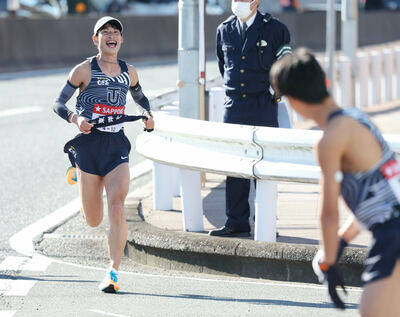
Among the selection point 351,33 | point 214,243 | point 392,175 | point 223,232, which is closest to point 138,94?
point 214,243

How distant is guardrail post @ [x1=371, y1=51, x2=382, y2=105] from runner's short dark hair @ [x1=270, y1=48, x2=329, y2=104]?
51.3 feet

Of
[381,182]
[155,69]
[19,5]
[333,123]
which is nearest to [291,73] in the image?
[333,123]

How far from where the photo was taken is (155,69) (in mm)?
27562

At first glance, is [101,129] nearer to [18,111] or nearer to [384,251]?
[384,251]

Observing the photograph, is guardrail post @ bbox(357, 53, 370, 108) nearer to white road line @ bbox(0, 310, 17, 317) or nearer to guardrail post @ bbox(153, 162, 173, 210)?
guardrail post @ bbox(153, 162, 173, 210)

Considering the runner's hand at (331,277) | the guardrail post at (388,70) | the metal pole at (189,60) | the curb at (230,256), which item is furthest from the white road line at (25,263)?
the guardrail post at (388,70)

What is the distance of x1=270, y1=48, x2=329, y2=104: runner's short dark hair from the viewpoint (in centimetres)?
439

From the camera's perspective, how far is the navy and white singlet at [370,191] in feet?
14.5

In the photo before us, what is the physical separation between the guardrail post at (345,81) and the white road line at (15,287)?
11682mm

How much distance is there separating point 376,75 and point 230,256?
13.1 meters

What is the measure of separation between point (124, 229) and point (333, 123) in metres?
3.15

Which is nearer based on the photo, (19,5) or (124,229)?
(124,229)

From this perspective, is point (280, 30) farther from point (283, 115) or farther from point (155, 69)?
point (155, 69)

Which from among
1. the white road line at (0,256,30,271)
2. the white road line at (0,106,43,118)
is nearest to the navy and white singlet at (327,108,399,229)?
the white road line at (0,256,30,271)
